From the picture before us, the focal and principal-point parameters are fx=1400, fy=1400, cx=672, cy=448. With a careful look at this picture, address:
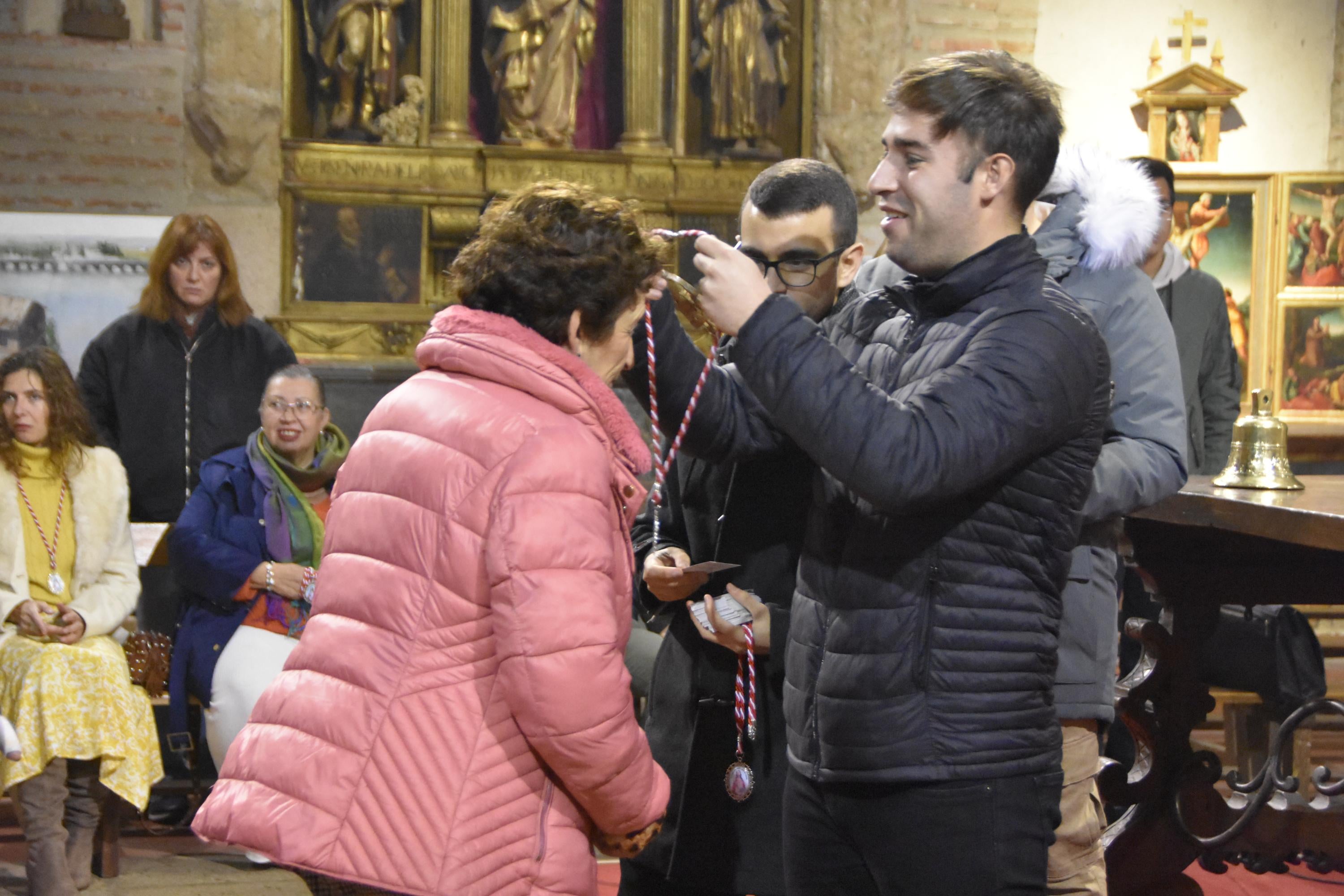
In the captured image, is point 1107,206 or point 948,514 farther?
point 1107,206

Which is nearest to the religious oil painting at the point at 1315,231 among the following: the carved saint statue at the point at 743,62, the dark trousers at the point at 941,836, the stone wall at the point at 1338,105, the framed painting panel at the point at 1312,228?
the framed painting panel at the point at 1312,228

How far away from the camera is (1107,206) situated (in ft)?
8.64

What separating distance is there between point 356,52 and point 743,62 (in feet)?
7.40

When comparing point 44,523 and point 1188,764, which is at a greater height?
point 44,523

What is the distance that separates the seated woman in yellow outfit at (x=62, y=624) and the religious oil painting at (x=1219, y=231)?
21.4ft

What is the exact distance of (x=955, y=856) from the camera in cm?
184

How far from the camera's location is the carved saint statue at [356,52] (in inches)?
311

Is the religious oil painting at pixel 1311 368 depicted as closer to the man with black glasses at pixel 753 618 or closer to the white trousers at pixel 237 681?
the white trousers at pixel 237 681

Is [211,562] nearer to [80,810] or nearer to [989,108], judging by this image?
[80,810]

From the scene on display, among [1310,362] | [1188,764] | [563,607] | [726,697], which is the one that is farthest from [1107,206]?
[1310,362]

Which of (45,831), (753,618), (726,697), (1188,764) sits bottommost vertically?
(45,831)

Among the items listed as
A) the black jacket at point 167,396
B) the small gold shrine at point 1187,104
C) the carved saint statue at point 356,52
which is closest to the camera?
the black jacket at point 167,396

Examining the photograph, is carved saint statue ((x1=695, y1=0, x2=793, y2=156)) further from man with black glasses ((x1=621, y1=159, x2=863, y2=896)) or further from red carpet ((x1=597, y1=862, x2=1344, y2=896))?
man with black glasses ((x1=621, y1=159, x2=863, y2=896))

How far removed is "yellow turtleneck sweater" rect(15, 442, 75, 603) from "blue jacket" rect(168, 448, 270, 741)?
0.35m
